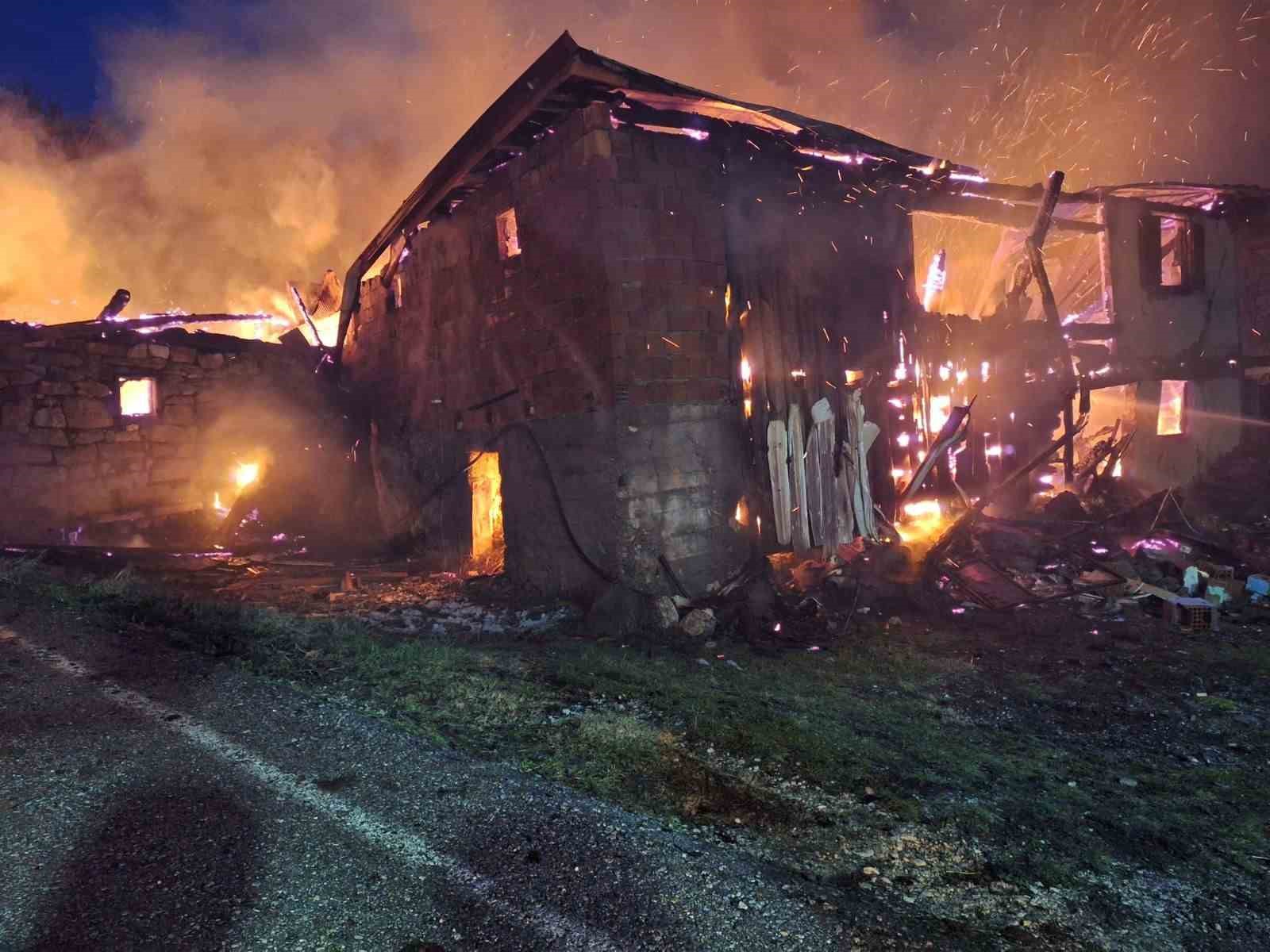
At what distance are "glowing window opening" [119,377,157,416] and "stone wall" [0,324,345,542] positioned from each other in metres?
0.10

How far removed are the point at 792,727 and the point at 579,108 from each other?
6462 millimetres

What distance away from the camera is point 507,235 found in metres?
8.52

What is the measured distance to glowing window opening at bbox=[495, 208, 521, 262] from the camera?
330 inches

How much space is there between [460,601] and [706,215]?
18.2ft

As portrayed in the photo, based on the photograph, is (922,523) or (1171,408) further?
(1171,408)

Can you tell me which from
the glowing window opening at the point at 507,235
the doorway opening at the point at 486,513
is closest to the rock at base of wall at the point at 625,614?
the doorway opening at the point at 486,513

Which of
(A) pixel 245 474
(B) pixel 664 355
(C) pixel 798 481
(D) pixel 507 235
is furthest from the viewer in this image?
(A) pixel 245 474

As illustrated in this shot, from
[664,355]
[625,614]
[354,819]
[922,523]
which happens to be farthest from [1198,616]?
[354,819]

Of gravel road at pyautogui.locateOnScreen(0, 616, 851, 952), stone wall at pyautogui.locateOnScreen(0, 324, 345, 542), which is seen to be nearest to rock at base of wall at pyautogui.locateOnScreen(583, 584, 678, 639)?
gravel road at pyautogui.locateOnScreen(0, 616, 851, 952)

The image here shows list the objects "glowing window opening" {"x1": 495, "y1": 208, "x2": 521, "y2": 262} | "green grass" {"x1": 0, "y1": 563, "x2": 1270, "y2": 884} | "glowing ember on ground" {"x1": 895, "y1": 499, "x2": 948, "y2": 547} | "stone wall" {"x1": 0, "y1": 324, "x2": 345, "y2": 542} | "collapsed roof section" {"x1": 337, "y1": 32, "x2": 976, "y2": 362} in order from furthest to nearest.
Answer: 1. "stone wall" {"x1": 0, "y1": 324, "x2": 345, "y2": 542}
2. "glowing ember on ground" {"x1": 895, "y1": 499, "x2": 948, "y2": 547}
3. "glowing window opening" {"x1": 495, "y1": 208, "x2": 521, "y2": 262}
4. "collapsed roof section" {"x1": 337, "y1": 32, "x2": 976, "y2": 362}
5. "green grass" {"x1": 0, "y1": 563, "x2": 1270, "y2": 884}

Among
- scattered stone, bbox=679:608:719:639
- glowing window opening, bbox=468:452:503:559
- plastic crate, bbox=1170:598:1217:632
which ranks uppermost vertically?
glowing window opening, bbox=468:452:503:559

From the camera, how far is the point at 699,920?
243cm

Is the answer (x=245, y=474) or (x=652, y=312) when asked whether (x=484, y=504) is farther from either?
(x=245, y=474)

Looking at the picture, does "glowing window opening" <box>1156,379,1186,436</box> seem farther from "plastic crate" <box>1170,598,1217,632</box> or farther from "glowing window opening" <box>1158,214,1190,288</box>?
"plastic crate" <box>1170,598,1217,632</box>
